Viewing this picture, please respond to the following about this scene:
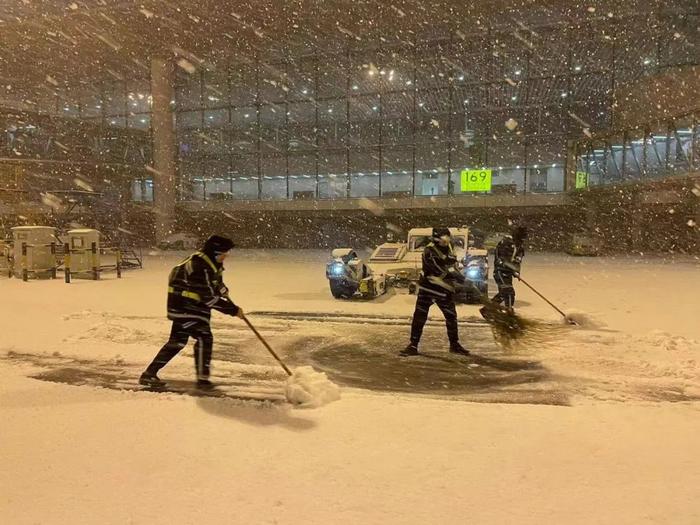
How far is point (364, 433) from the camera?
4.46 metres

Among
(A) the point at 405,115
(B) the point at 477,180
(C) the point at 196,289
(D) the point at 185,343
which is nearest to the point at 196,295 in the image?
(C) the point at 196,289

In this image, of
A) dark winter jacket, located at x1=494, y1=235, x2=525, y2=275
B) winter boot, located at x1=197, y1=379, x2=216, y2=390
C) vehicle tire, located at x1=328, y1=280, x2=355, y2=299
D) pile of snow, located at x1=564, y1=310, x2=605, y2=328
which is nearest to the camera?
winter boot, located at x1=197, y1=379, x2=216, y2=390

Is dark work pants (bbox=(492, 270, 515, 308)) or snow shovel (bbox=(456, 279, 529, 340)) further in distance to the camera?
dark work pants (bbox=(492, 270, 515, 308))

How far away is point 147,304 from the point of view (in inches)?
488

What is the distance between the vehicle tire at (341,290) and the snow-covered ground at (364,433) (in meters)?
3.86

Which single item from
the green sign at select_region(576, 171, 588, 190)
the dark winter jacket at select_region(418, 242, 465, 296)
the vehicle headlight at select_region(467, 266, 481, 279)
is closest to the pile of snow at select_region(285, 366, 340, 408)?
the dark winter jacket at select_region(418, 242, 465, 296)

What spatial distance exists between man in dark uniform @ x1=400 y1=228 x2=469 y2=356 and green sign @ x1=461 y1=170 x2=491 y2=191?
93.3 feet

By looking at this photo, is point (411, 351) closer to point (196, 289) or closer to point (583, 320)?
point (196, 289)

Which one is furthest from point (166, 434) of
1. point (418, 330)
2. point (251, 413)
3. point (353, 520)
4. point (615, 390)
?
point (615, 390)

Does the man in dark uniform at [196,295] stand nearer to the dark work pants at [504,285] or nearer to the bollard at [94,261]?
the dark work pants at [504,285]

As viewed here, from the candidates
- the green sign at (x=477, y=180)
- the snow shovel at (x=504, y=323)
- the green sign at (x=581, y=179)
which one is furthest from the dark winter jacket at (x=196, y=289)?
the green sign at (x=581, y=179)

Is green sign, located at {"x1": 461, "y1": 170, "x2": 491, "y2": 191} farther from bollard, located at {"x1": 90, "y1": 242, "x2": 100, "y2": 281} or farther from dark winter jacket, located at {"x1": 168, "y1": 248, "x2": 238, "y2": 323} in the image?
dark winter jacket, located at {"x1": 168, "y1": 248, "x2": 238, "y2": 323}

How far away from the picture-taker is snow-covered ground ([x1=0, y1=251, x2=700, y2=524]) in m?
3.37

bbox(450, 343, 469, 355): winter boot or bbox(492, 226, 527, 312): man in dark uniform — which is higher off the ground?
bbox(492, 226, 527, 312): man in dark uniform
